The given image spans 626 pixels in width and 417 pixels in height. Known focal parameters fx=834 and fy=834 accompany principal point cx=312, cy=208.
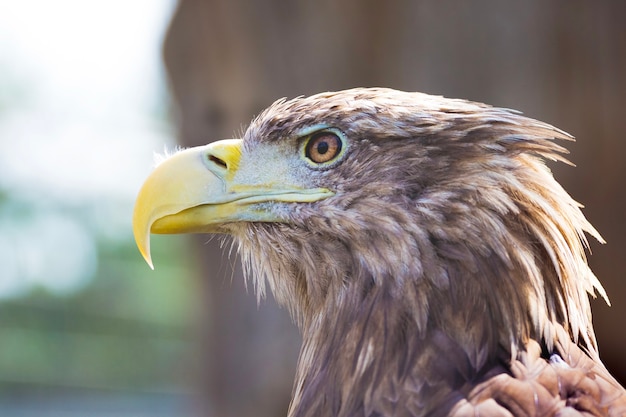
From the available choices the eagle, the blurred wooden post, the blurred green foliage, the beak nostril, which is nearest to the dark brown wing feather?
the eagle

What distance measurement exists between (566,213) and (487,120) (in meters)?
0.27

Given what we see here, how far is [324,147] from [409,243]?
1.05ft

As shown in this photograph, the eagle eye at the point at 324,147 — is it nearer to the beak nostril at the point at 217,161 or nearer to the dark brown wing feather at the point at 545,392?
the beak nostril at the point at 217,161

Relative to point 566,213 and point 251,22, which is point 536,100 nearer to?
point 251,22

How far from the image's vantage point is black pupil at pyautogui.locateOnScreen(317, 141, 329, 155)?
1.97 metres

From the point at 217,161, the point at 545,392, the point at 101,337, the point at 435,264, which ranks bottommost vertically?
the point at 101,337

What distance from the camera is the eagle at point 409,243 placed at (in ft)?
5.52

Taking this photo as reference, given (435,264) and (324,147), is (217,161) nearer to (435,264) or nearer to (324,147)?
(324,147)

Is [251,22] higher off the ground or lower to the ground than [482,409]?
higher

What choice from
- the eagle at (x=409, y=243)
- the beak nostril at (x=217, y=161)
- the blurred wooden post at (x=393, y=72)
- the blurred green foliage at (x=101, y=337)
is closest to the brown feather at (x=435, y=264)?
the eagle at (x=409, y=243)

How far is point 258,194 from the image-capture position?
6.64 feet

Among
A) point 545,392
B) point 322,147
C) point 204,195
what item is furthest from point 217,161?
point 545,392

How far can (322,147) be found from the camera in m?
1.97

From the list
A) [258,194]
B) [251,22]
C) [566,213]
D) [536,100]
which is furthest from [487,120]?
[251,22]
